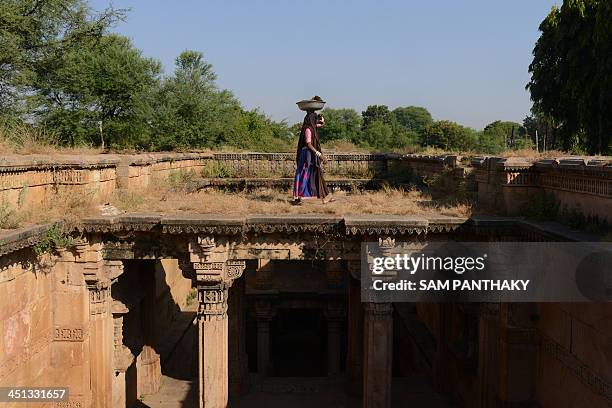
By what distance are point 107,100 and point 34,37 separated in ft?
26.0

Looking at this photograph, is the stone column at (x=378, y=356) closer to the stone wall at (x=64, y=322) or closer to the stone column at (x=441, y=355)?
the stone column at (x=441, y=355)

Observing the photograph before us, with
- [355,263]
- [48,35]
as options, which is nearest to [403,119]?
[48,35]

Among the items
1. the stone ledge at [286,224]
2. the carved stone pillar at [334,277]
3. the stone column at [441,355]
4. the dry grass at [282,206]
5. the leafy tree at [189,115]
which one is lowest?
the stone column at [441,355]

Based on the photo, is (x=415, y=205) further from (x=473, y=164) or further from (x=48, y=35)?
(x=48, y=35)

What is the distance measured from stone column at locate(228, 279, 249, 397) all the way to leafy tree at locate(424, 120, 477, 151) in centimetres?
4853

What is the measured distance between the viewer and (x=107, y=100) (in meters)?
23.1

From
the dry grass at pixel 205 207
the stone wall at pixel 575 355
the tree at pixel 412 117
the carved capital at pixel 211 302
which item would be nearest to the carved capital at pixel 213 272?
the carved capital at pixel 211 302

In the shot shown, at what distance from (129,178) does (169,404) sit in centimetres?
470

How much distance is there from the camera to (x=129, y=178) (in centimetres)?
928

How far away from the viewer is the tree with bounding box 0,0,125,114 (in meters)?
13.9

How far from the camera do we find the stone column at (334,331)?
13.6 meters

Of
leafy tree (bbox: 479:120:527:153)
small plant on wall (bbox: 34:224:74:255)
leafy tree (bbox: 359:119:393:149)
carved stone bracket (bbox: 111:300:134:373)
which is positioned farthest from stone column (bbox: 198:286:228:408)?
leafy tree (bbox: 479:120:527:153)

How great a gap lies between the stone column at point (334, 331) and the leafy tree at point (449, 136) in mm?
45422

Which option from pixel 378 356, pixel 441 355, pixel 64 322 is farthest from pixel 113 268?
pixel 441 355
